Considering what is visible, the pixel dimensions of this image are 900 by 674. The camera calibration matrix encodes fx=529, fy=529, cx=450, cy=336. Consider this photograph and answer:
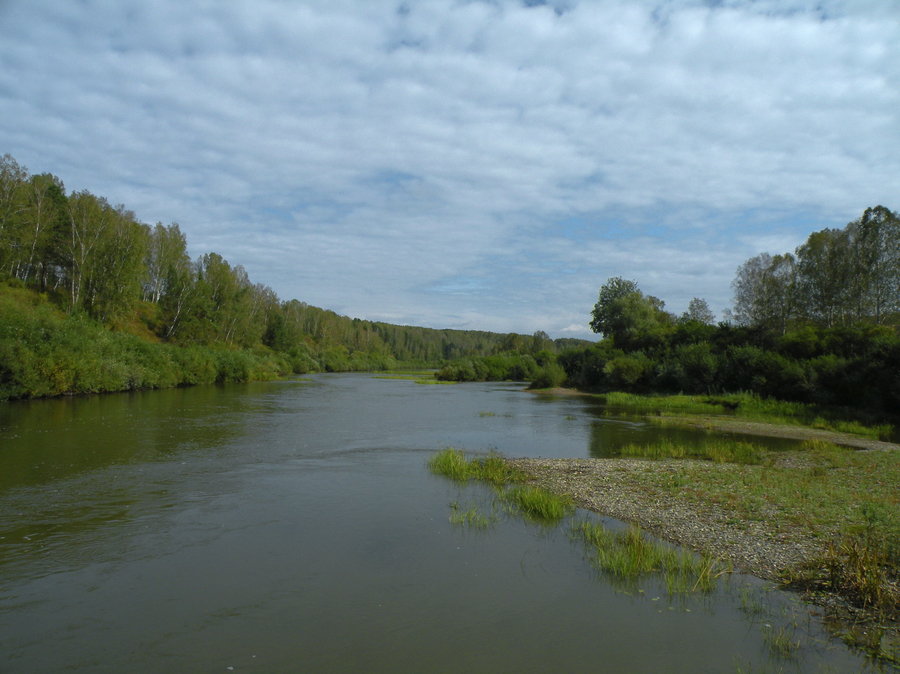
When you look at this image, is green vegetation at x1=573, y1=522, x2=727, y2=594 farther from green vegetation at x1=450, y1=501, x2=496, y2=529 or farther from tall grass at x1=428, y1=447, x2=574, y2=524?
green vegetation at x1=450, y1=501, x2=496, y2=529

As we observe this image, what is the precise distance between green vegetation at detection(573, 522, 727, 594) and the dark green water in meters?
0.36

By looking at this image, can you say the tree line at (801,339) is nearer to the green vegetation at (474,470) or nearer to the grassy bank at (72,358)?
the green vegetation at (474,470)

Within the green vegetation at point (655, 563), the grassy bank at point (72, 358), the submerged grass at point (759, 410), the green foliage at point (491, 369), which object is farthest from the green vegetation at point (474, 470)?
the green foliage at point (491, 369)

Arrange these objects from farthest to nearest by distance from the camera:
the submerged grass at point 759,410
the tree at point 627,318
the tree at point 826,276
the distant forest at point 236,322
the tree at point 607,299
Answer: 1. the tree at point 607,299
2. the tree at point 627,318
3. the tree at point 826,276
4. the distant forest at point 236,322
5. the submerged grass at point 759,410

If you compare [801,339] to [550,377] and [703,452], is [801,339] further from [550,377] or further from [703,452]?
[550,377]

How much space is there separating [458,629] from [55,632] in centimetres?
579

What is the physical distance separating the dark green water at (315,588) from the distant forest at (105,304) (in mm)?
23775

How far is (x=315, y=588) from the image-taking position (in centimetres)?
915

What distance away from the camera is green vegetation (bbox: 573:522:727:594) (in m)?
9.10

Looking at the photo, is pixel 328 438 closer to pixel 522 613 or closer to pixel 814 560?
pixel 522 613

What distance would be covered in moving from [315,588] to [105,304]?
60.2m

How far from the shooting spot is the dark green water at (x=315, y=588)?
7.13m

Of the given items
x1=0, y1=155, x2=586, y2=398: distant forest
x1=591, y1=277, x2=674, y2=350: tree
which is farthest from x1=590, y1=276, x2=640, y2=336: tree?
x1=0, y1=155, x2=586, y2=398: distant forest

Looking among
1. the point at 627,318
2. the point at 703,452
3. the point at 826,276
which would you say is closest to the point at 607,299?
the point at 627,318
